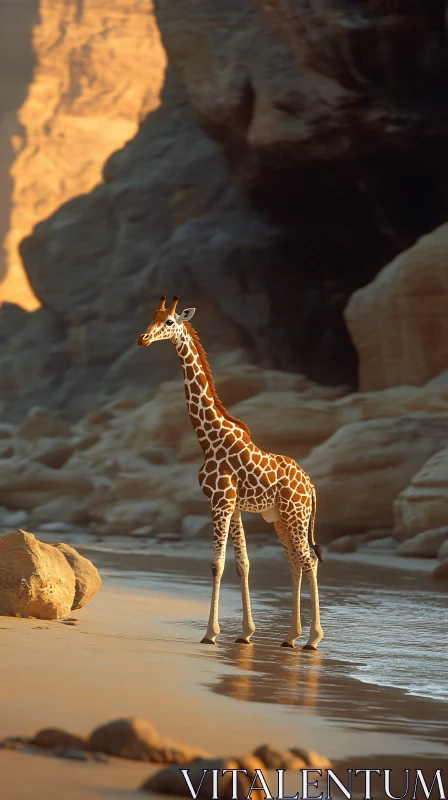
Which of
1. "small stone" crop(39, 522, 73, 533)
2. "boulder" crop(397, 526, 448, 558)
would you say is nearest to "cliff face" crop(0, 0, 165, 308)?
"small stone" crop(39, 522, 73, 533)

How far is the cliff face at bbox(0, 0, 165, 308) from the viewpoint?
10525cm

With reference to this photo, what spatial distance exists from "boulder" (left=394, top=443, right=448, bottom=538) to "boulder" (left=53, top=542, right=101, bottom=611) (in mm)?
10199

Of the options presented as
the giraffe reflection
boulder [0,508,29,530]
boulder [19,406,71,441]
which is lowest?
the giraffe reflection

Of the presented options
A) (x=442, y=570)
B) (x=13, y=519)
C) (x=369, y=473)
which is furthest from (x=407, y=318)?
(x=442, y=570)

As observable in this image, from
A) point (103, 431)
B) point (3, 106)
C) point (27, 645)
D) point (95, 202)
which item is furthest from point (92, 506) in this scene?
point (3, 106)

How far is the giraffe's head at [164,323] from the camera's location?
303 inches

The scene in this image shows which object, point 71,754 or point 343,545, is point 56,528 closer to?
point 343,545

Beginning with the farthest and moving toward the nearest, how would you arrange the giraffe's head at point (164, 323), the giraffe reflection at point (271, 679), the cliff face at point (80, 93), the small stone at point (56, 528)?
the cliff face at point (80, 93), the small stone at point (56, 528), the giraffe's head at point (164, 323), the giraffe reflection at point (271, 679)

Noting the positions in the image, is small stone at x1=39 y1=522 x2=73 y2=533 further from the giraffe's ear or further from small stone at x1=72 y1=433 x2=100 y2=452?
the giraffe's ear

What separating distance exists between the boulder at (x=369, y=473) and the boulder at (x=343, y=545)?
2.44 feet

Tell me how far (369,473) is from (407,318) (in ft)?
22.0

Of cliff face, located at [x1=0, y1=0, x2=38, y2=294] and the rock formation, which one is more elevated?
cliff face, located at [x1=0, y1=0, x2=38, y2=294]

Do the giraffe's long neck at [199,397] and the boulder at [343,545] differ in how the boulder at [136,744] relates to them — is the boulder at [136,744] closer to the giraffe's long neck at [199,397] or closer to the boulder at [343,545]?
the giraffe's long neck at [199,397]

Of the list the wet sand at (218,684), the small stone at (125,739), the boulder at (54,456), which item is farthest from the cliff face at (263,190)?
the small stone at (125,739)
